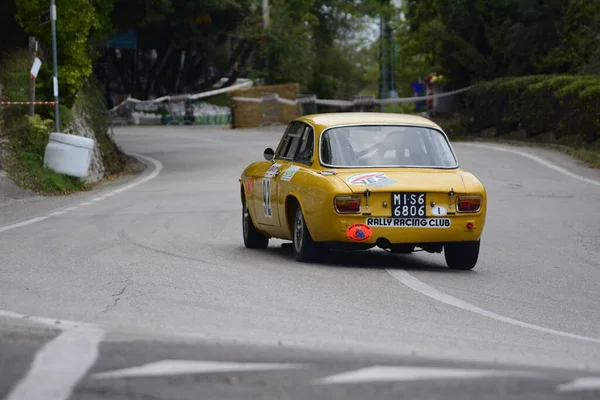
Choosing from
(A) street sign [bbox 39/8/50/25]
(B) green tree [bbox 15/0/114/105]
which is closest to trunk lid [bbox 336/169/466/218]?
(A) street sign [bbox 39/8/50/25]

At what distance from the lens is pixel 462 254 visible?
1180 cm

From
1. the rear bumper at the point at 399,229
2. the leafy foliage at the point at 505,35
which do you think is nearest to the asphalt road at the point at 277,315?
the rear bumper at the point at 399,229

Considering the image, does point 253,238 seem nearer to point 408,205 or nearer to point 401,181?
point 401,181

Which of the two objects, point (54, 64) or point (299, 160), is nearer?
point (299, 160)

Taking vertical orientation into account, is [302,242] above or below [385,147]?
below

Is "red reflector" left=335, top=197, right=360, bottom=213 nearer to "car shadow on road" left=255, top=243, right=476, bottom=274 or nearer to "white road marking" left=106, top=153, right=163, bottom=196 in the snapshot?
"car shadow on road" left=255, top=243, right=476, bottom=274

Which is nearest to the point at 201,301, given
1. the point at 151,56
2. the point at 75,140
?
the point at 75,140

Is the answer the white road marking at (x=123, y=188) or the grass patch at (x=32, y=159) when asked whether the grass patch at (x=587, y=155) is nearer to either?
the white road marking at (x=123, y=188)

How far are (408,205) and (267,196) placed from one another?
205 cm

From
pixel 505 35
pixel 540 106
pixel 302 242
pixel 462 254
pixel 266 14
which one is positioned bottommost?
pixel 462 254

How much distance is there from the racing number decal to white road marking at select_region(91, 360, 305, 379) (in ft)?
21.8

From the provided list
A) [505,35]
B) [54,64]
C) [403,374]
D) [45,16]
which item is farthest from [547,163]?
[403,374]

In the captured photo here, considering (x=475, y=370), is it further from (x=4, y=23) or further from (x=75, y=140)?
(x=4, y=23)

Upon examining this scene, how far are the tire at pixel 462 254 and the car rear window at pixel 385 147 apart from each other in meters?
0.81
